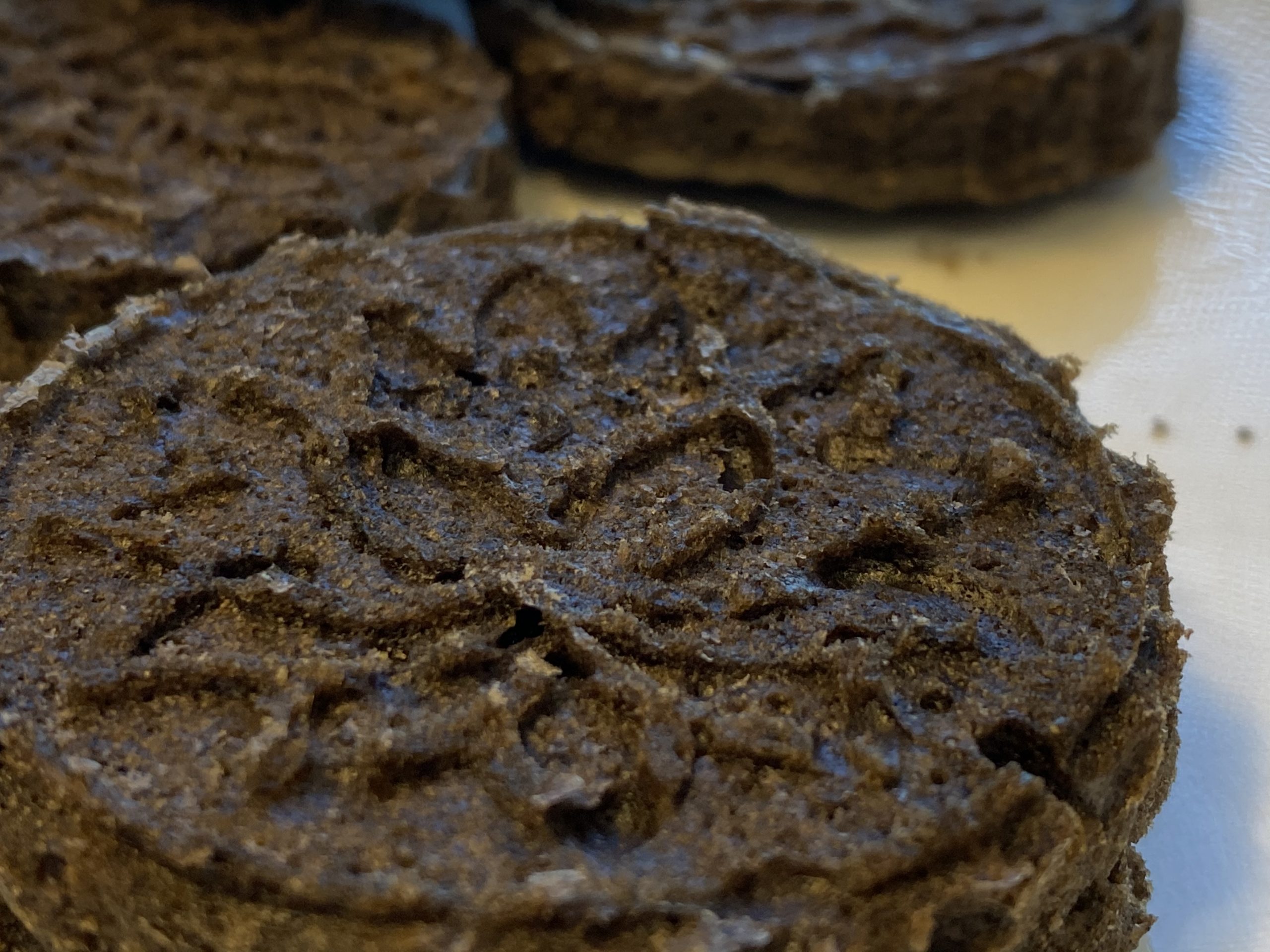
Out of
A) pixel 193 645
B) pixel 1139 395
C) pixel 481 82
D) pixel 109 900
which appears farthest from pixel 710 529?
pixel 481 82

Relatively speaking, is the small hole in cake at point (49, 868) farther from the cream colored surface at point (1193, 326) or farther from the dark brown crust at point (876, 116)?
the dark brown crust at point (876, 116)

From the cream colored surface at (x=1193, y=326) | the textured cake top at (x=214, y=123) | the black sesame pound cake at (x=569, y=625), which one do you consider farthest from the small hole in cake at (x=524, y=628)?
the textured cake top at (x=214, y=123)

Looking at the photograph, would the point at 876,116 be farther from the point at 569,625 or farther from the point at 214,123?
the point at 569,625

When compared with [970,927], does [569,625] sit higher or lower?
higher

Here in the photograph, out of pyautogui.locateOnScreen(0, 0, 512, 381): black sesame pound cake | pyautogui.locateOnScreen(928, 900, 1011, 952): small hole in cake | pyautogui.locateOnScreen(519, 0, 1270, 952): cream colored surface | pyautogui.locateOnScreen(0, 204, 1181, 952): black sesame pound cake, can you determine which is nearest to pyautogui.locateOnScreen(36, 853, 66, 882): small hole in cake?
pyautogui.locateOnScreen(0, 204, 1181, 952): black sesame pound cake

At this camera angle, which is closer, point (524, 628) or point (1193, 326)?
point (524, 628)

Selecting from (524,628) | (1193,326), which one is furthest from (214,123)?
(1193,326)

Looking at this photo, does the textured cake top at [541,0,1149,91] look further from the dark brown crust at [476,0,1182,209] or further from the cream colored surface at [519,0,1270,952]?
the cream colored surface at [519,0,1270,952]
